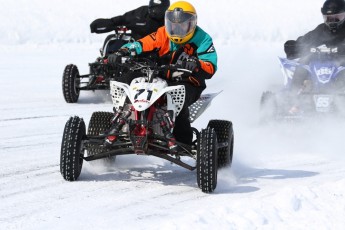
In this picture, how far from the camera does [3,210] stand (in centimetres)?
625

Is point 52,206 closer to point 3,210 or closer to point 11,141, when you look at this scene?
point 3,210

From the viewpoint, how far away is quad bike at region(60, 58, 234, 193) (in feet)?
22.8

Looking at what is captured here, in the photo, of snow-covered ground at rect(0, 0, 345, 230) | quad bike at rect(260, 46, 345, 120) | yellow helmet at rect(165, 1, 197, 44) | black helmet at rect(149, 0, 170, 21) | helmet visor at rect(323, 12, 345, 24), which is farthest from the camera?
black helmet at rect(149, 0, 170, 21)

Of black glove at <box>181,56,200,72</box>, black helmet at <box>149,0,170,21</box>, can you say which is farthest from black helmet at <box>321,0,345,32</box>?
black glove at <box>181,56,200,72</box>

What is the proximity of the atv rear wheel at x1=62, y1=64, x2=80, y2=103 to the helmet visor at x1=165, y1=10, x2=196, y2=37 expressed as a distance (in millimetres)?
5071

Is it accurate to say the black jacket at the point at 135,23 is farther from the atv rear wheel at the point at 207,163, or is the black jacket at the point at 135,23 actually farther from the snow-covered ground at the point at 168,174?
the atv rear wheel at the point at 207,163

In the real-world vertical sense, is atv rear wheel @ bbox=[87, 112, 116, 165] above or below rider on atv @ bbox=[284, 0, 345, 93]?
below

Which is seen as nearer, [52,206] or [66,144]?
[52,206]

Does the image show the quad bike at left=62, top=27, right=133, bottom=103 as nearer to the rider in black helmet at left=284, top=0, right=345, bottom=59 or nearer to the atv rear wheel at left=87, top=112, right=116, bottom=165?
the rider in black helmet at left=284, top=0, right=345, bottom=59

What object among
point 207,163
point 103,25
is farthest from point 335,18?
point 207,163

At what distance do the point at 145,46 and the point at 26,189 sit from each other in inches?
85.1

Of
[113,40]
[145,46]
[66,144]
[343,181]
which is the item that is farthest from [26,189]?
[113,40]

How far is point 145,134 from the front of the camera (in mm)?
7016

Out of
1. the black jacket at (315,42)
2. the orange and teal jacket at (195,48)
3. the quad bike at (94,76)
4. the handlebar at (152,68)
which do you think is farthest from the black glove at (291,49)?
the handlebar at (152,68)
